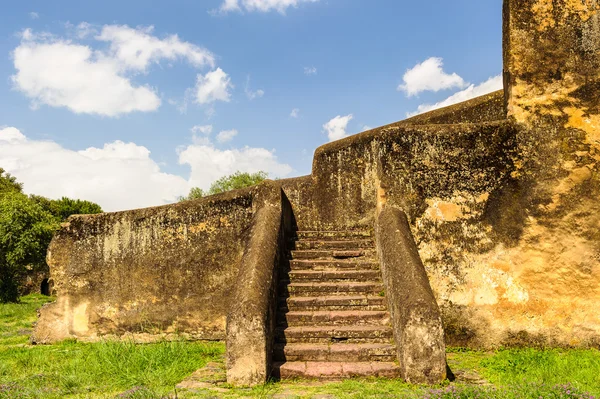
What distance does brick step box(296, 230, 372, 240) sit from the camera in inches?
333

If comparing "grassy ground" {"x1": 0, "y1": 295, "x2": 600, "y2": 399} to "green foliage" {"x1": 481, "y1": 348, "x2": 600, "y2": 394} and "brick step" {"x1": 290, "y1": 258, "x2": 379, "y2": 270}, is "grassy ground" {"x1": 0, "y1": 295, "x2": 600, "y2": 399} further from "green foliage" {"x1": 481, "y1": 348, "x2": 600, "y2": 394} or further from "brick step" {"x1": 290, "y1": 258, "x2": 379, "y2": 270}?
"brick step" {"x1": 290, "y1": 258, "x2": 379, "y2": 270}

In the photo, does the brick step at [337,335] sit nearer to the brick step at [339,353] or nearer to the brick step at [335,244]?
the brick step at [339,353]

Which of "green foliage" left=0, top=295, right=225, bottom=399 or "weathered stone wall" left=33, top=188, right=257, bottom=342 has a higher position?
"weathered stone wall" left=33, top=188, right=257, bottom=342

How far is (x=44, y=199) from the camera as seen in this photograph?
3931 centimetres

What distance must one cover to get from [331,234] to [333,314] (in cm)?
213

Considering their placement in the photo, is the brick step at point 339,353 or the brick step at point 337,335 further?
the brick step at point 337,335

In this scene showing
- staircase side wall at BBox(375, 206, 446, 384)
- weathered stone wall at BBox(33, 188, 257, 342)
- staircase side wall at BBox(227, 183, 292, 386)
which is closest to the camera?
staircase side wall at BBox(375, 206, 446, 384)

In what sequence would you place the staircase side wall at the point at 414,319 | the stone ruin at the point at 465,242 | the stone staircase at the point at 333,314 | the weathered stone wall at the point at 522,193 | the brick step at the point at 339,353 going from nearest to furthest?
the staircase side wall at the point at 414,319, the stone staircase at the point at 333,314, the brick step at the point at 339,353, the stone ruin at the point at 465,242, the weathered stone wall at the point at 522,193

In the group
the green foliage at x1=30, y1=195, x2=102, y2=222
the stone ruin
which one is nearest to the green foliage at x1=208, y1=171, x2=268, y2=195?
the green foliage at x1=30, y1=195, x2=102, y2=222

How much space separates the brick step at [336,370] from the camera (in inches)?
224

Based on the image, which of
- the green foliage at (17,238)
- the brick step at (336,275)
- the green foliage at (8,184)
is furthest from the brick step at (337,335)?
the green foliage at (8,184)

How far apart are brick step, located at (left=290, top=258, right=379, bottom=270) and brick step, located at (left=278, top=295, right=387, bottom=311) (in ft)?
2.37

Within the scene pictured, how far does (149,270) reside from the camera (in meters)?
8.62

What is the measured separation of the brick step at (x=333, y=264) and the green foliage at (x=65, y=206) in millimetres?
33997
